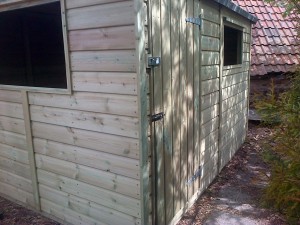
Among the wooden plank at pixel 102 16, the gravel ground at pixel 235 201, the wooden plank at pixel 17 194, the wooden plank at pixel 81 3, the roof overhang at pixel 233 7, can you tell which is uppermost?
the roof overhang at pixel 233 7

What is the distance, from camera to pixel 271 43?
7977mm

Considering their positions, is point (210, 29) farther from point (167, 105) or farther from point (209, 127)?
point (167, 105)

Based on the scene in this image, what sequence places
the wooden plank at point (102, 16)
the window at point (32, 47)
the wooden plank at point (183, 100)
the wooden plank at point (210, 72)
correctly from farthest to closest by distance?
the window at point (32, 47) < the wooden plank at point (210, 72) < the wooden plank at point (183, 100) < the wooden plank at point (102, 16)

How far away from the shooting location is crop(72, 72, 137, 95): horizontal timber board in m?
2.40

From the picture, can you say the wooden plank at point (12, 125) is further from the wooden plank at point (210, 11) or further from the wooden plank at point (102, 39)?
the wooden plank at point (210, 11)

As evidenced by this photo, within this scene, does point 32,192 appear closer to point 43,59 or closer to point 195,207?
point 195,207

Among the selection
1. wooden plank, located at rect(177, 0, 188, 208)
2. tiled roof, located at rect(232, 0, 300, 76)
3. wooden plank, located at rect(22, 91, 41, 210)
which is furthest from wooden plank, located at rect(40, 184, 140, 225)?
tiled roof, located at rect(232, 0, 300, 76)

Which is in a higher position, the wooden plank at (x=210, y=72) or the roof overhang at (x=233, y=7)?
the roof overhang at (x=233, y=7)

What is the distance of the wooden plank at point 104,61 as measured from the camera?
2.37 meters

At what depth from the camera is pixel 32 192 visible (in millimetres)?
3504

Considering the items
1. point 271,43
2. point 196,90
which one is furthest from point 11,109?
point 271,43

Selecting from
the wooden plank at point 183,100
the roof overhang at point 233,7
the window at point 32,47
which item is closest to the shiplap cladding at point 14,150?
the window at point 32,47

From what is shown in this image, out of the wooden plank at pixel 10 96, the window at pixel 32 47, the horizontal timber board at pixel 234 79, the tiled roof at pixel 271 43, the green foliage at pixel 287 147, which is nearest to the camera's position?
the green foliage at pixel 287 147

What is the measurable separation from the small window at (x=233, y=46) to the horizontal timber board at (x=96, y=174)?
11.8 feet
